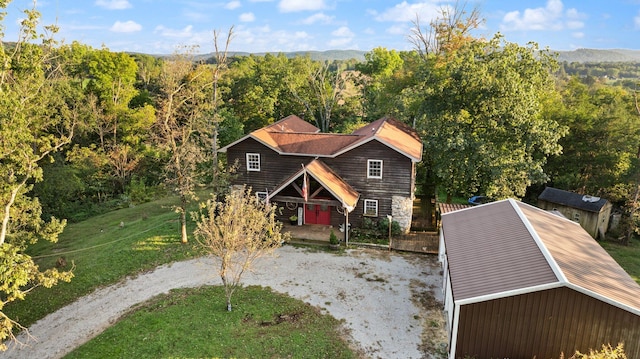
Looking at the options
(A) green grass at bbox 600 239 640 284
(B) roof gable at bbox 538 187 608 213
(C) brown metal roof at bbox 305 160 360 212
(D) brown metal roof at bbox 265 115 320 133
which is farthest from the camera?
(D) brown metal roof at bbox 265 115 320 133

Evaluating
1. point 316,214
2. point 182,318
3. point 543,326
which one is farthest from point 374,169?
point 182,318

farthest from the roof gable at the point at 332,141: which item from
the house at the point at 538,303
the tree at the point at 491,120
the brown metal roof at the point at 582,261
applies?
the house at the point at 538,303

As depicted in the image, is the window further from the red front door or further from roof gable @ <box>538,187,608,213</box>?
roof gable @ <box>538,187,608,213</box>

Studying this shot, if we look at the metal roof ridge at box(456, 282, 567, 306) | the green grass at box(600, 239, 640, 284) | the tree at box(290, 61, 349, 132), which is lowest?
the green grass at box(600, 239, 640, 284)

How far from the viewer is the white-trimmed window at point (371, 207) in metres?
24.9

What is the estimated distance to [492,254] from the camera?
14.7 m

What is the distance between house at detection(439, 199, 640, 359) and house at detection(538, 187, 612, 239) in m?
13.3

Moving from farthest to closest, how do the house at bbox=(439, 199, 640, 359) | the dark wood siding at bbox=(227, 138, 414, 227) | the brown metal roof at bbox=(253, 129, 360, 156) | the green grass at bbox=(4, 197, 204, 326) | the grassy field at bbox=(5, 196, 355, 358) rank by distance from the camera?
the brown metal roof at bbox=(253, 129, 360, 156) → the dark wood siding at bbox=(227, 138, 414, 227) → the green grass at bbox=(4, 197, 204, 326) → the grassy field at bbox=(5, 196, 355, 358) → the house at bbox=(439, 199, 640, 359)

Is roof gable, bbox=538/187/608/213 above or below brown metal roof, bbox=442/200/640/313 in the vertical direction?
below

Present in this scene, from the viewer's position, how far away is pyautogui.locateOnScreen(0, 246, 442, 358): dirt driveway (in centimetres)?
1514

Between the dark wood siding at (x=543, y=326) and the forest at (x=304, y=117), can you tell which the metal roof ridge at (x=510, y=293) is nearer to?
the dark wood siding at (x=543, y=326)

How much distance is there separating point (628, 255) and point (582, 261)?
13554 millimetres

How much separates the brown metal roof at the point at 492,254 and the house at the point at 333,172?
5552mm

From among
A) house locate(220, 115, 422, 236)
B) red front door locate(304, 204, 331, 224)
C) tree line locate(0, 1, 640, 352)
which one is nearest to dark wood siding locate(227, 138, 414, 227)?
house locate(220, 115, 422, 236)
